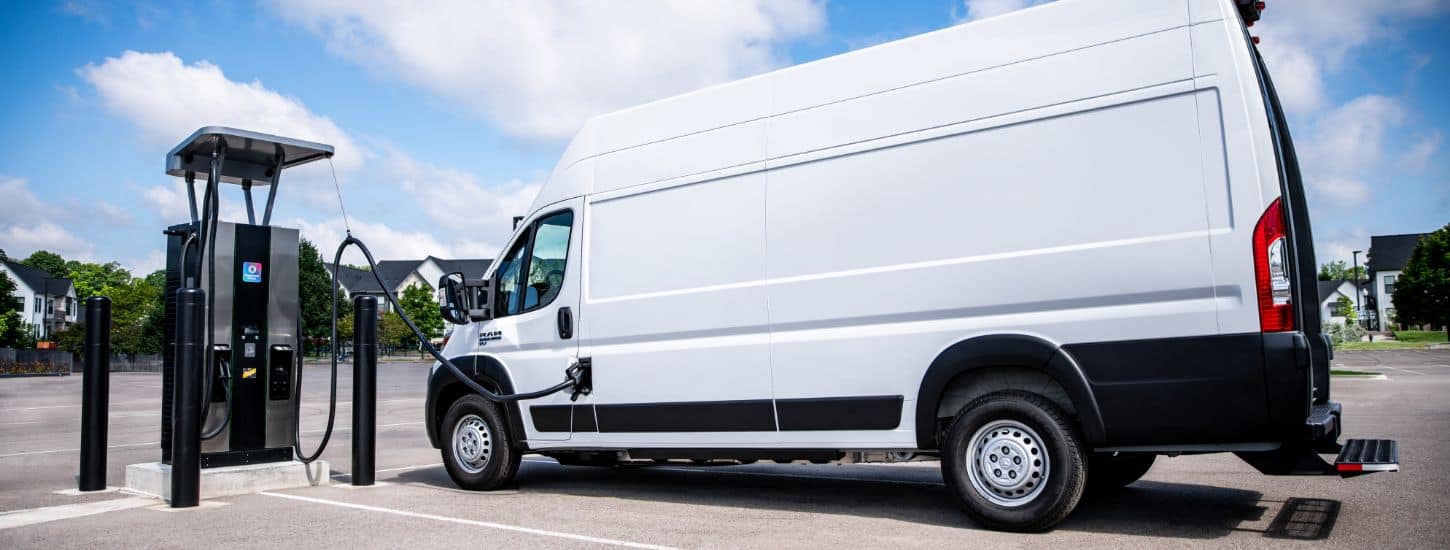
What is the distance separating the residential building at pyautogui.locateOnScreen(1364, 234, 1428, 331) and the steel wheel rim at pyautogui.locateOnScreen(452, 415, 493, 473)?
11439 cm

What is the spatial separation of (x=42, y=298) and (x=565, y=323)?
126049 millimetres

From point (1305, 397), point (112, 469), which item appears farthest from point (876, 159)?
point (112, 469)

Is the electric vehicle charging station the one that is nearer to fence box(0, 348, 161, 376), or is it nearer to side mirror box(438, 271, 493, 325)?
side mirror box(438, 271, 493, 325)

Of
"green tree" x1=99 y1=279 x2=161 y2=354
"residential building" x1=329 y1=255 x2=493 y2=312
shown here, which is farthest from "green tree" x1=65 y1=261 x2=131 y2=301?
"residential building" x1=329 y1=255 x2=493 y2=312

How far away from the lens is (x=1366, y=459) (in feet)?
17.0

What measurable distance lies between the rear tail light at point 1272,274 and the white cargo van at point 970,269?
0.01 m

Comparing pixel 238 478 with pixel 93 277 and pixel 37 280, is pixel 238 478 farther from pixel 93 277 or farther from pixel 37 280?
pixel 93 277

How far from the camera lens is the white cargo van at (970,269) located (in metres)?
5.24

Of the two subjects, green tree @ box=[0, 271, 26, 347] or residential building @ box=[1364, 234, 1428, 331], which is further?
residential building @ box=[1364, 234, 1428, 331]

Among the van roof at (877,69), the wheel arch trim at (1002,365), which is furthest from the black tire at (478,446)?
the wheel arch trim at (1002,365)

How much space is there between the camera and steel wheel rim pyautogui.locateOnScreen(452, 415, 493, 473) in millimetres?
8344

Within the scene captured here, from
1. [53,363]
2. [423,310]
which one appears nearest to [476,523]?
[53,363]

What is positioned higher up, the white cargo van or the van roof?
the van roof

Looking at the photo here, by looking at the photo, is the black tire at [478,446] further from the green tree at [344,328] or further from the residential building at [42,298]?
the residential building at [42,298]
